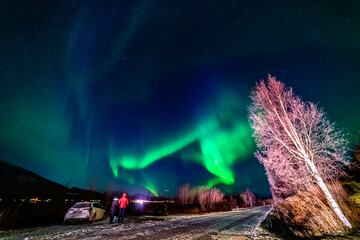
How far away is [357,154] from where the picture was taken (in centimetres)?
1265

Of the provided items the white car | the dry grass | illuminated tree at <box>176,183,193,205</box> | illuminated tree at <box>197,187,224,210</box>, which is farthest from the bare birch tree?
the dry grass

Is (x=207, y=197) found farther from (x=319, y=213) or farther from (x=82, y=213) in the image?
(x=319, y=213)

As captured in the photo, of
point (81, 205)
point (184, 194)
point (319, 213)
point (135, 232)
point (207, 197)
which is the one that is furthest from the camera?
point (184, 194)

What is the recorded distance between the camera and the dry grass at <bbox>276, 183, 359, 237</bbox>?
7637mm

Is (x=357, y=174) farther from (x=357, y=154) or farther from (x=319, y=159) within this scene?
(x=319, y=159)

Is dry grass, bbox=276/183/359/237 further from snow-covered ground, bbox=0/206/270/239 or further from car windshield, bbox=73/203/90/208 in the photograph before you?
car windshield, bbox=73/203/90/208

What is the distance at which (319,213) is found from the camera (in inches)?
319

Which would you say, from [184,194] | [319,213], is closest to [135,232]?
[319,213]

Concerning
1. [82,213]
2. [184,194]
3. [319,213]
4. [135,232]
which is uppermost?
[184,194]

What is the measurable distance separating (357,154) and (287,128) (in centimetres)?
637

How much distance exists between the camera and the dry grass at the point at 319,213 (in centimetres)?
764

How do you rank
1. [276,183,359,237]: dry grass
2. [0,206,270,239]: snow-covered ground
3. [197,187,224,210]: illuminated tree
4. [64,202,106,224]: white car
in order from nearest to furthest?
[0,206,270,239]: snow-covered ground < [276,183,359,237]: dry grass < [64,202,106,224]: white car < [197,187,224,210]: illuminated tree

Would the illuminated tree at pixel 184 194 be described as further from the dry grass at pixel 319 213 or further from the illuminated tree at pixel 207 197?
the dry grass at pixel 319 213

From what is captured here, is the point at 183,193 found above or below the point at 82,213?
above
